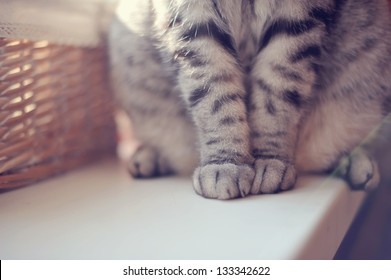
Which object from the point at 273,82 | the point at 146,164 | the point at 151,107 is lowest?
the point at 146,164

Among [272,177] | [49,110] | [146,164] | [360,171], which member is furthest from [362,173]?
[49,110]

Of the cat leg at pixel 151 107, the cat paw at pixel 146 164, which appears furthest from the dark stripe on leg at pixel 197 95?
the cat paw at pixel 146 164

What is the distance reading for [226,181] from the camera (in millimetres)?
856

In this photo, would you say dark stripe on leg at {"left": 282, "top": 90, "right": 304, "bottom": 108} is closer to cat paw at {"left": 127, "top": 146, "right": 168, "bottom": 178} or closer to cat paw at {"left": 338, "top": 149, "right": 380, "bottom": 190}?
cat paw at {"left": 338, "top": 149, "right": 380, "bottom": 190}

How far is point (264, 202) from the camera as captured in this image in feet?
2.73

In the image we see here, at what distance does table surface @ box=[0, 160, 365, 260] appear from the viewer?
2.24ft

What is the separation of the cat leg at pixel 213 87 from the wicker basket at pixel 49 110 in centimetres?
36

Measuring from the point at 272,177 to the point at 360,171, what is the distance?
228mm

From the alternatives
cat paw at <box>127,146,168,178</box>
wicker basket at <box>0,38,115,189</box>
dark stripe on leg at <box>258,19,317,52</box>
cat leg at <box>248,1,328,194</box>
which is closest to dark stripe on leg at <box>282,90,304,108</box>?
cat leg at <box>248,1,328,194</box>

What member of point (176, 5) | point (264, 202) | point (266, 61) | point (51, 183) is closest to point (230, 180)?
point (264, 202)

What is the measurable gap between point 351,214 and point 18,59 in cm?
77

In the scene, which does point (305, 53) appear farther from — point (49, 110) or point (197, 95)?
point (49, 110)

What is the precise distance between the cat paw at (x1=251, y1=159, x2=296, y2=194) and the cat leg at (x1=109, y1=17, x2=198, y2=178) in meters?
0.25

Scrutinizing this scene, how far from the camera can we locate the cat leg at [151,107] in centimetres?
110
